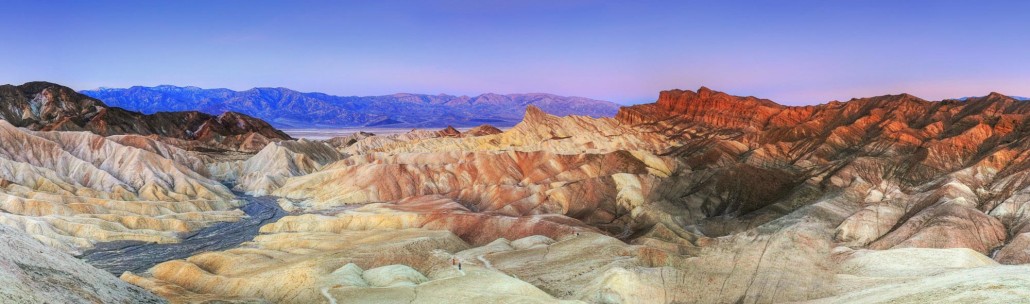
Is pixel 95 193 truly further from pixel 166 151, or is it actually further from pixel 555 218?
pixel 555 218

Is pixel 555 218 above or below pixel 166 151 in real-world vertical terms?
below

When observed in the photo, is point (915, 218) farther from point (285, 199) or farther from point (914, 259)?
point (285, 199)

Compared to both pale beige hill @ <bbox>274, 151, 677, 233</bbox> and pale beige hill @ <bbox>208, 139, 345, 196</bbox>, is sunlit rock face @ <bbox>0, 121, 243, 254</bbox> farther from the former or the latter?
pale beige hill @ <bbox>274, 151, 677, 233</bbox>

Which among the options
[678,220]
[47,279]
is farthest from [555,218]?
[47,279]

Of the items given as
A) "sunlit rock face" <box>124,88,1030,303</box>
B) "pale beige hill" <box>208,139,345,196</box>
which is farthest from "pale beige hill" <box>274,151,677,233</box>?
"pale beige hill" <box>208,139,345,196</box>

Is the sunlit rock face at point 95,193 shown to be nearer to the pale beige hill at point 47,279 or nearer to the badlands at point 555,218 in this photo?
the badlands at point 555,218
